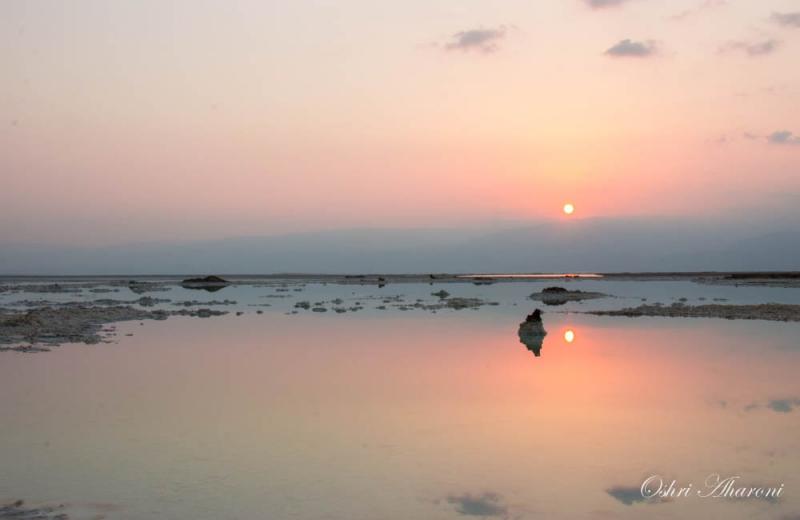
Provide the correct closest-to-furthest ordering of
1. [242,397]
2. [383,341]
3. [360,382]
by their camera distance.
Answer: [242,397] < [360,382] < [383,341]

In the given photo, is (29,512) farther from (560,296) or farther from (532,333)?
(560,296)

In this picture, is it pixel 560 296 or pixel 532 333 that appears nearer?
pixel 532 333

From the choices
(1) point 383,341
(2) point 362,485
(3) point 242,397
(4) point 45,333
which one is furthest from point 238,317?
(2) point 362,485

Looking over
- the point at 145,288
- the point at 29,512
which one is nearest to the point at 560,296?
the point at 145,288

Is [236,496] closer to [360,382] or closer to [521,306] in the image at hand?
[360,382]

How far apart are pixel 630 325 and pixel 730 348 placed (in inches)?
449

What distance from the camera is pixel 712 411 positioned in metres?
16.3
